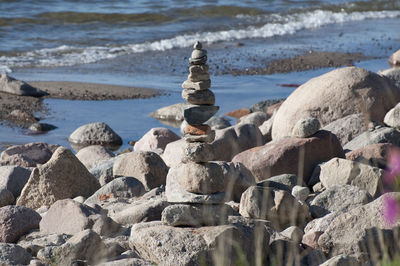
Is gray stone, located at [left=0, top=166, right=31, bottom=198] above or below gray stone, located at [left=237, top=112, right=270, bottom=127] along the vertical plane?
above

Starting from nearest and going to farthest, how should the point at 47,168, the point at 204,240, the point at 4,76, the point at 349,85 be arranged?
the point at 204,240
the point at 47,168
the point at 349,85
the point at 4,76

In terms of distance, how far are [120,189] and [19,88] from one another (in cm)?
745

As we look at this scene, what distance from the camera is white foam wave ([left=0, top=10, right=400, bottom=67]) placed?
59.0 ft

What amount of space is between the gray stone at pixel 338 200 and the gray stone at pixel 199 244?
102 centimetres

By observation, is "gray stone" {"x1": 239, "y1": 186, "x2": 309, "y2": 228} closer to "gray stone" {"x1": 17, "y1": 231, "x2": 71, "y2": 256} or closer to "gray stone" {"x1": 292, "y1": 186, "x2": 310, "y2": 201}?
"gray stone" {"x1": 292, "y1": 186, "x2": 310, "y2": 201}

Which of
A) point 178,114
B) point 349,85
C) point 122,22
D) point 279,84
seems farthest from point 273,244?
point 122,22

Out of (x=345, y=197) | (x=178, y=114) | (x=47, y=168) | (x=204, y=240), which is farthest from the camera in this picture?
(x=178, y=114)

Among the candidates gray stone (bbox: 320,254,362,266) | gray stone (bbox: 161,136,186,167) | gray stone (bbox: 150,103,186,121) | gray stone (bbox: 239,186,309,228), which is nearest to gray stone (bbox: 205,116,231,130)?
gray stone (bbox: 150,103,186,121)

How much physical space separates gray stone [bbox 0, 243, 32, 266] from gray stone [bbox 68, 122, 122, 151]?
20.1 feet

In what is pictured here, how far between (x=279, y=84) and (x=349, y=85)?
5.59 metres

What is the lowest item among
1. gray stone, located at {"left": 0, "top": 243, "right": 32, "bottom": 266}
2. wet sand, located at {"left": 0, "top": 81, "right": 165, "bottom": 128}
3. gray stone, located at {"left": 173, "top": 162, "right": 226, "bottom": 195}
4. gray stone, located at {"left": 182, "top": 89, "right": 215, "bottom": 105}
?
wet sand, located at {"left": 0, "top": 81, "right": 165, "bottom": 128}

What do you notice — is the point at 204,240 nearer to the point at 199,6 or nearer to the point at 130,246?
the point at 130,246

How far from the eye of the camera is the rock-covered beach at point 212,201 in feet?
17.1

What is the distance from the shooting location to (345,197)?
6195 millimetres
